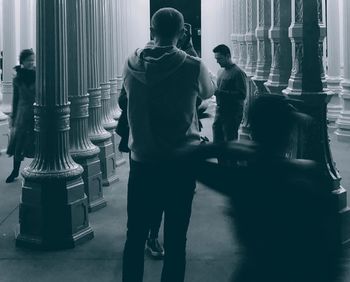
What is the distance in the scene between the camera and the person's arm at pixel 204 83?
4.12 metres

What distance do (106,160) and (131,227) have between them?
5.14 m

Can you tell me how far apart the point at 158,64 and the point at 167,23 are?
0.26 metres

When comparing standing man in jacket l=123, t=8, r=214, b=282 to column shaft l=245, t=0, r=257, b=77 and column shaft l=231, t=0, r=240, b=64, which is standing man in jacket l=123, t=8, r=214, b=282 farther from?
column shaft l=231, t=0, r=240, b=64

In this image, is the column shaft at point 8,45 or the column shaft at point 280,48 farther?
the column shaft at point 8,45

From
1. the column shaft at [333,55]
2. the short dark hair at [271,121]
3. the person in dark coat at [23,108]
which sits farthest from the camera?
the column shaft at [333,55]

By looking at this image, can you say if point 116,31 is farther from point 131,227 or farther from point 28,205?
point 131,227

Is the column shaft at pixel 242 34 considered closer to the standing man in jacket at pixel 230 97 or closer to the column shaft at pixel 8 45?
the column shaft at pixel 8 45

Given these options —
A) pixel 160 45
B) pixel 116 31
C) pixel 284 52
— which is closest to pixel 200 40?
pixel 116 31

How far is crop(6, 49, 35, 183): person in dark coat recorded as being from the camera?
892 cm

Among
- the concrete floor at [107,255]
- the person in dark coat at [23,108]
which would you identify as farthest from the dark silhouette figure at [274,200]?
the person in dark coat at [23,108]

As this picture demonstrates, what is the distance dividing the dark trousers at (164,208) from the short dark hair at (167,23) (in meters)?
0.78

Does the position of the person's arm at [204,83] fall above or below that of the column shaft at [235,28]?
below

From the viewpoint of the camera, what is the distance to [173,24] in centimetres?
414

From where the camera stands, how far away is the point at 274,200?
119 inches
